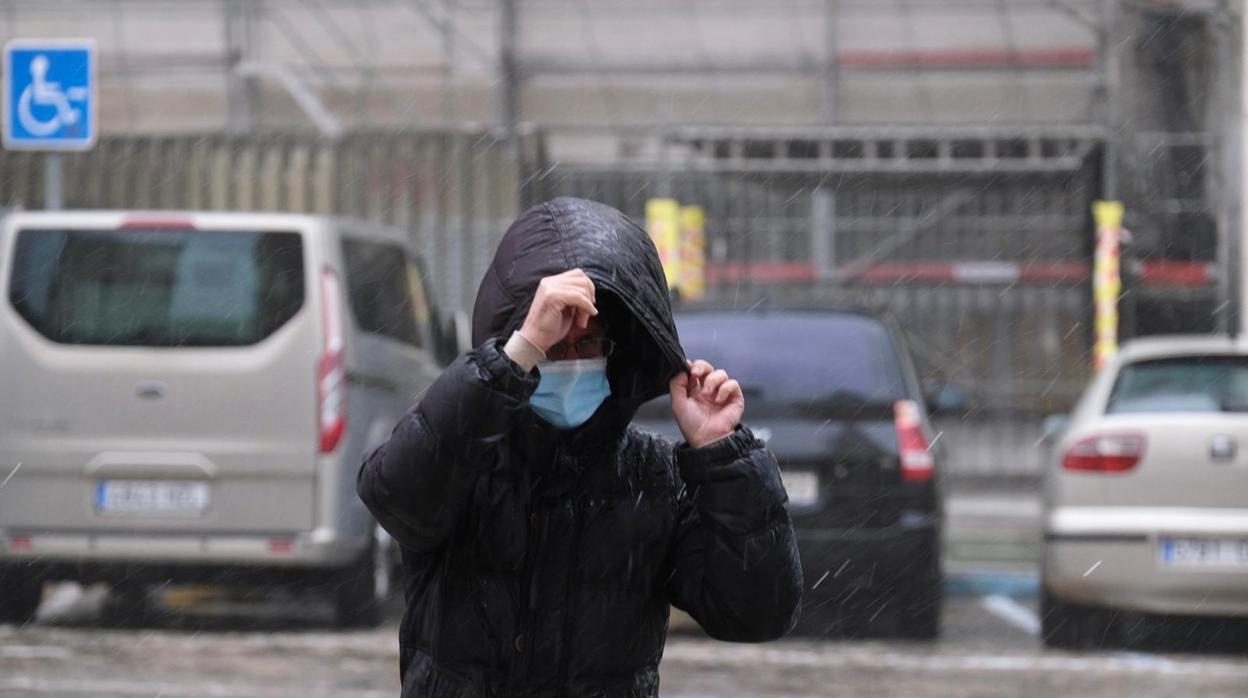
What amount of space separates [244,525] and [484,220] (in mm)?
7506

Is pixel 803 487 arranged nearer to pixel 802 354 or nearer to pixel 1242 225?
pixel 802 354

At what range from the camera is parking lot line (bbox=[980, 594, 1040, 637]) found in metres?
9.35

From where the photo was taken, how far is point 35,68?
10.5 m

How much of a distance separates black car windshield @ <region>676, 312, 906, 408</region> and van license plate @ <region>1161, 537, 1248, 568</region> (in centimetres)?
→ 132

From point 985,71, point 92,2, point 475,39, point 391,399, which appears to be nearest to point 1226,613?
point 391,399

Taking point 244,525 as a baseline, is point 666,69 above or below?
above

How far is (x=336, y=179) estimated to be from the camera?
15.9 metres

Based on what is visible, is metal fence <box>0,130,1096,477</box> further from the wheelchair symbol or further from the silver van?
the silver van

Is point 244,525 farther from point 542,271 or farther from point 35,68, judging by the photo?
point 542,271

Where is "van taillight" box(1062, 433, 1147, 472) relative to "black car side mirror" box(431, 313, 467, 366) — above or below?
below

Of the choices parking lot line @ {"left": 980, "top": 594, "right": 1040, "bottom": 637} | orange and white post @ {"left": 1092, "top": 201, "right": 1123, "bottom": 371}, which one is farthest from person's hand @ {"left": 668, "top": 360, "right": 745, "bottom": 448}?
orange and white post @ {"left": 1092, "top": 201, "right": 1123, "bottom": 371}

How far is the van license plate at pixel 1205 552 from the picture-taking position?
8.04 m

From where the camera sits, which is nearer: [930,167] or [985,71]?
[930,167]

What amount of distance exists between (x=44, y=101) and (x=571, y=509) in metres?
8.55
